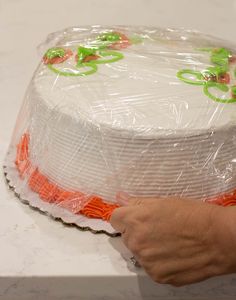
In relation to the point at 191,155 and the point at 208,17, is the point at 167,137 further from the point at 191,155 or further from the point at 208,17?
the point at 208,17

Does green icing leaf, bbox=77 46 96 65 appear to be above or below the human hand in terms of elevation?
above

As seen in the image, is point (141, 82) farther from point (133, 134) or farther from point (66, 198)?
point (66, 198)

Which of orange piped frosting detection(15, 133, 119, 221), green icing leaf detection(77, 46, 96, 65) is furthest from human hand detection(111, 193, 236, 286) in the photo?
green icing leaf detection(77, 46, 96, 65)

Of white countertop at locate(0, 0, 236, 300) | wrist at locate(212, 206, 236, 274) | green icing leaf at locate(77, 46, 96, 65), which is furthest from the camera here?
green icing leaf at locate(77, 46, 96, 65)

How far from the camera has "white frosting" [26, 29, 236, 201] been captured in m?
0.70

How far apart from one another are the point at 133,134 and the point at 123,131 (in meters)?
0.02

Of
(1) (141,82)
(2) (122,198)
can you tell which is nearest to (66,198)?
(2) (122,198)

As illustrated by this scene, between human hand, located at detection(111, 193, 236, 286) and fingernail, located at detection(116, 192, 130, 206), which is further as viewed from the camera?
fingernail, located at detection(116, 192, 130, 206)

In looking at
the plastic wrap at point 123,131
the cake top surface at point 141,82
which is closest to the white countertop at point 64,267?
the plastic wrap at point 123,131

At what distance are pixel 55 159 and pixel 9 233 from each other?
0.14 metres

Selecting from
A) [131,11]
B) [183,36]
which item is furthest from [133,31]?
[131,11]

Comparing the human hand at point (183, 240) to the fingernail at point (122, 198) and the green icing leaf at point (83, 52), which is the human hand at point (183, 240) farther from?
the green icing leaf at point (83, 52)

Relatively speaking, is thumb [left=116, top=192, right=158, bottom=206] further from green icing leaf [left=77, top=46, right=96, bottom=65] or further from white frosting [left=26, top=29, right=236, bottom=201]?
green icing leaf [left=77, top=46, right=96, bottom=65]

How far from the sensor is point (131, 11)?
1409 millimetres
